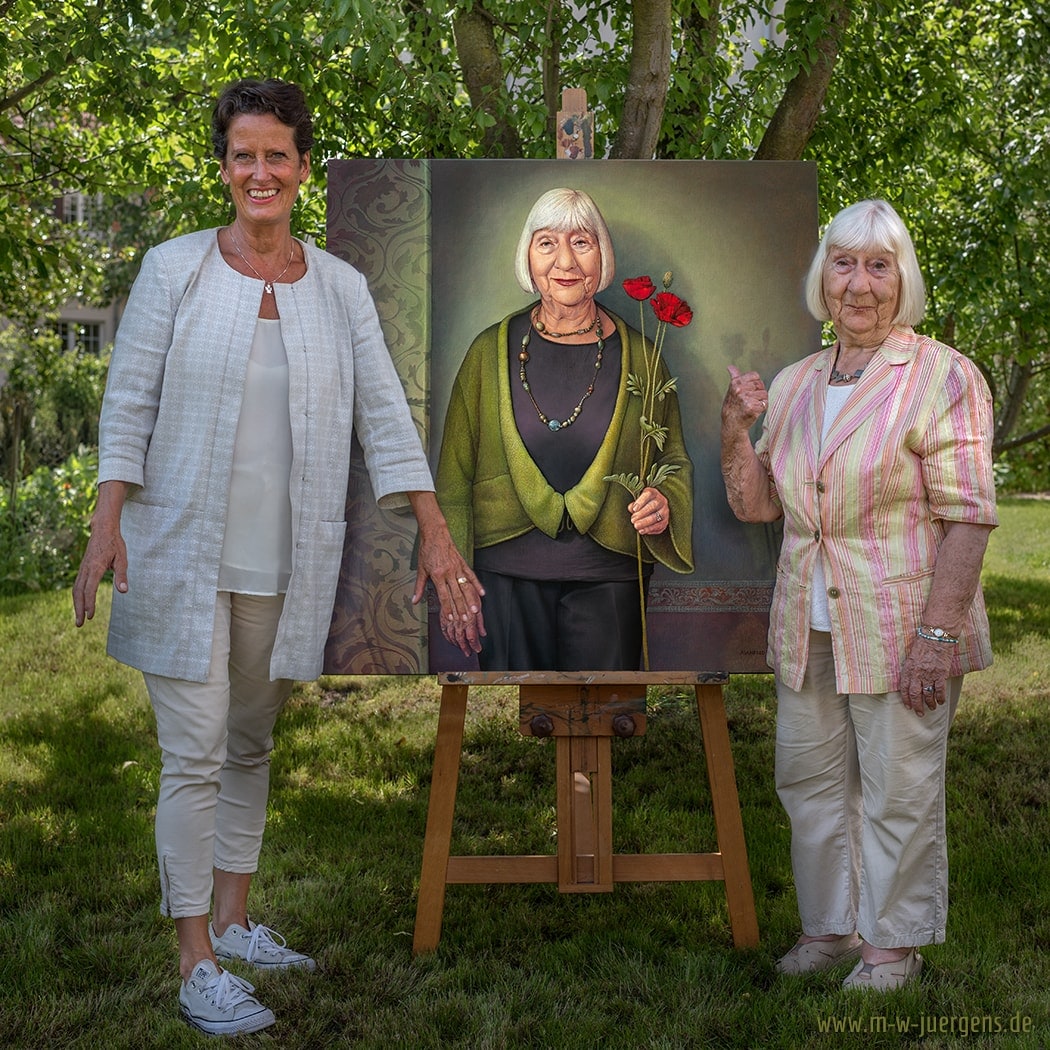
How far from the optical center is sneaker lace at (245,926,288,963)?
3221 millimetres

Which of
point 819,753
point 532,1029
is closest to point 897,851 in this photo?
point 819,753

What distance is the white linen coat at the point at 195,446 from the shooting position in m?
2.87

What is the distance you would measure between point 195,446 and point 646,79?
7.25ft

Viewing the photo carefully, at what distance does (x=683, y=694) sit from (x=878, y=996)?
10.4ft

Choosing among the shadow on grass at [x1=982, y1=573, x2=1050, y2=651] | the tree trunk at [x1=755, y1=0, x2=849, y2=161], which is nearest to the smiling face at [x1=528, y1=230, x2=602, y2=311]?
the tree trunk at [x1=755, y1=0, x2=849, y2=161]

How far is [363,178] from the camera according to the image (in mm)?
3350

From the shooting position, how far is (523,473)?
10.7 ft

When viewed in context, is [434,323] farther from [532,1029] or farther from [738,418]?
[532,1029]

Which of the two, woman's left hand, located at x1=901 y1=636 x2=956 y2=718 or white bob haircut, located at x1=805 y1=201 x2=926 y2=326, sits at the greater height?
white bob haircut, located at x1=805 y1=201 x2=926 y2=326

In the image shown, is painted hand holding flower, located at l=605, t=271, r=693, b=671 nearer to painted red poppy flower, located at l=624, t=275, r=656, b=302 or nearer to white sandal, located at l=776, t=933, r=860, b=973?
painted red poppy flower, located at l=624, t=275, r=656, b=302

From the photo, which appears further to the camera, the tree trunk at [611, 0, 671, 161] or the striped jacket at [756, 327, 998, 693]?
the tree trunk at [611, 0, 671, 161]

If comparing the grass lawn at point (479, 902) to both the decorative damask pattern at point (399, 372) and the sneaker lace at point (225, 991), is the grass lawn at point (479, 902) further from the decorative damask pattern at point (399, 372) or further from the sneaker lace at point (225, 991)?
the decorative damask pattern at point (399, 372)

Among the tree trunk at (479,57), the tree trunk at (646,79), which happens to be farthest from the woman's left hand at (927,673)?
the tree trunk at (479,57)

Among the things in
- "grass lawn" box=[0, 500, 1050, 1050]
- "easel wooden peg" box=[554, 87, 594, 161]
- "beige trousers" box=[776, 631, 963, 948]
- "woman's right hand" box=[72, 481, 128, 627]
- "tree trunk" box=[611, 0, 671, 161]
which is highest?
"tree trunk" box=[611, 0, 671, 161]
